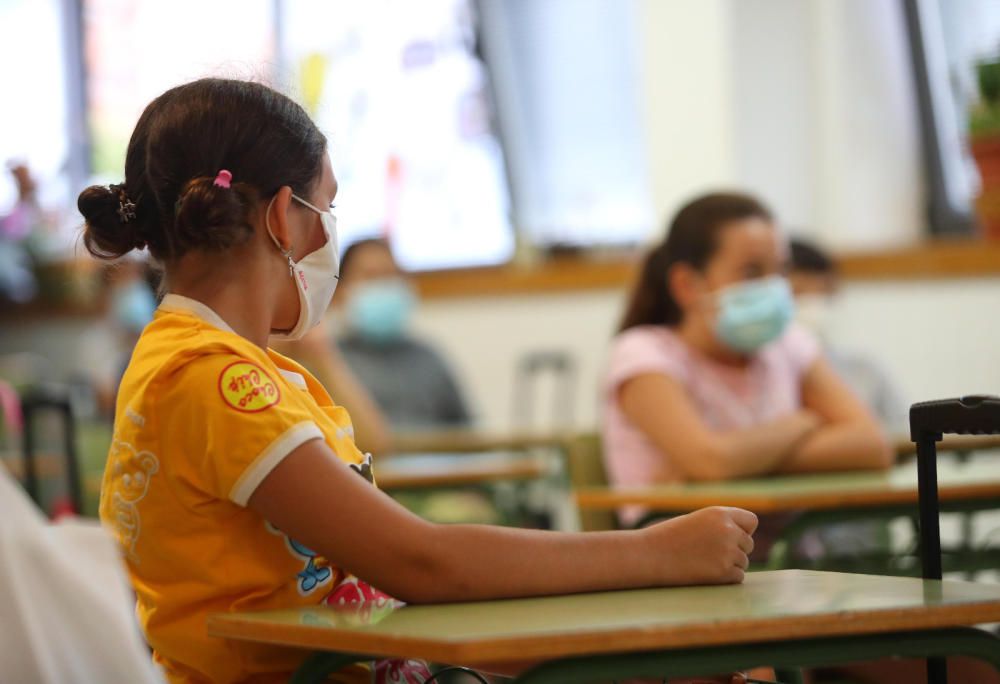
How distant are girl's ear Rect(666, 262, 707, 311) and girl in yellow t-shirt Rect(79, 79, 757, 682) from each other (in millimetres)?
1576

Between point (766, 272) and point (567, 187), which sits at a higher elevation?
point (567, 187)

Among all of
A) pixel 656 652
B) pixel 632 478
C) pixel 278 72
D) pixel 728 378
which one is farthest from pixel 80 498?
pixel 656 652

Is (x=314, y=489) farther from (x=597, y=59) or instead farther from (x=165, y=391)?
(x=597, y=59)

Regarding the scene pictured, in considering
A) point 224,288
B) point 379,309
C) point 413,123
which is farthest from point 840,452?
point 413,123

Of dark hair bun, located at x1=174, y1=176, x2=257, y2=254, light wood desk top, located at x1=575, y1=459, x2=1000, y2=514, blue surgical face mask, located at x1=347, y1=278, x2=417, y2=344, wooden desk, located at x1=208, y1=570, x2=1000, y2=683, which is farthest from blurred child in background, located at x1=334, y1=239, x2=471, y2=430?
wooden desk, located at x1=208, y1=570, x2=1000, y2=683

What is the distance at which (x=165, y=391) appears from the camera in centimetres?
125

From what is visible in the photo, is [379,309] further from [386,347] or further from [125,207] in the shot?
[125,207]

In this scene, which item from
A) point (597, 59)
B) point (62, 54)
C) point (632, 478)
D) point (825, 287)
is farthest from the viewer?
point (62, 54)

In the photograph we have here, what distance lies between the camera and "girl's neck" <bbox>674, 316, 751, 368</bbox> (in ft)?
9.42

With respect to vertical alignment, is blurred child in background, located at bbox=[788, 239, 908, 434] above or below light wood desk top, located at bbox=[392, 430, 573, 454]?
above

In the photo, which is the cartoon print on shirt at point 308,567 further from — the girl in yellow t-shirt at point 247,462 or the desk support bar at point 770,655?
the desk support bar at point 770,655

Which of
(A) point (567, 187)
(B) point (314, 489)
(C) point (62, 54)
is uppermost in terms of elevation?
(C) point (62, 54)

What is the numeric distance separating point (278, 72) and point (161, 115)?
24 centimetres

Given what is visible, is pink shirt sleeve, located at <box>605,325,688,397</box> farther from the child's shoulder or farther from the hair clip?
the hair clip
